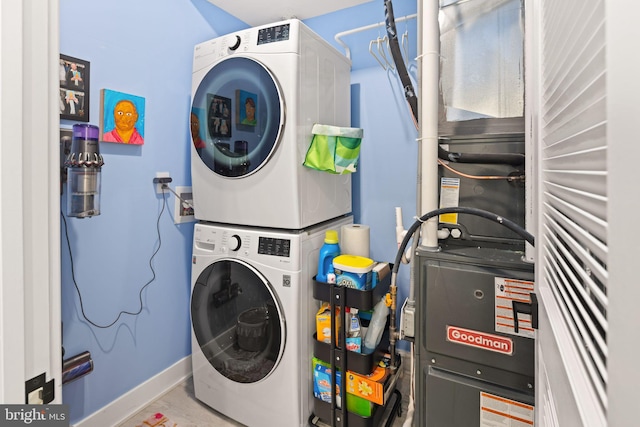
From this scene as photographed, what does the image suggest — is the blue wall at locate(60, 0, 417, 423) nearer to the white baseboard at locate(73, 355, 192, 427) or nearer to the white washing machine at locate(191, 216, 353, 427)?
the white baseboard at locate(73, 355, 192, 427)

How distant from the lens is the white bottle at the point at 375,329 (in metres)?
1.45

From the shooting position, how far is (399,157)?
6.36 ft

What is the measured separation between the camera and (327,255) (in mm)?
1520

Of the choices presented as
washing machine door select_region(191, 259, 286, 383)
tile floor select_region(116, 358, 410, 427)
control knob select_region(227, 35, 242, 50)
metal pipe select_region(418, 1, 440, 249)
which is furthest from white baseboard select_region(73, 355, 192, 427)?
control knob select_region(227, 35, 242, 50)

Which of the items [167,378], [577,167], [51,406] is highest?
[577,167]

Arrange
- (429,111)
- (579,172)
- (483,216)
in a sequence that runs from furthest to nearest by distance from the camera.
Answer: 1. (429,111)
2. (483,216)
3. (579,172)

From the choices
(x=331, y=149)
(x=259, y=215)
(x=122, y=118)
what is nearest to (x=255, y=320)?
(x=259, y=215)

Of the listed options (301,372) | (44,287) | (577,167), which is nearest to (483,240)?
(577,167)

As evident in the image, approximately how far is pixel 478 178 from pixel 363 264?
58cm

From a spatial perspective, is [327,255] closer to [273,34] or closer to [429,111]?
[429,111]

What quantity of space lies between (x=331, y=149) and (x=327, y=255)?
50 cm

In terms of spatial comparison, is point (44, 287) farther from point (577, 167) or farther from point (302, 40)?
point (302, 40)

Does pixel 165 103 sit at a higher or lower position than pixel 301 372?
higher

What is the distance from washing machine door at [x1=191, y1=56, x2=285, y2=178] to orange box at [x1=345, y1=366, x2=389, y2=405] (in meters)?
1.05
